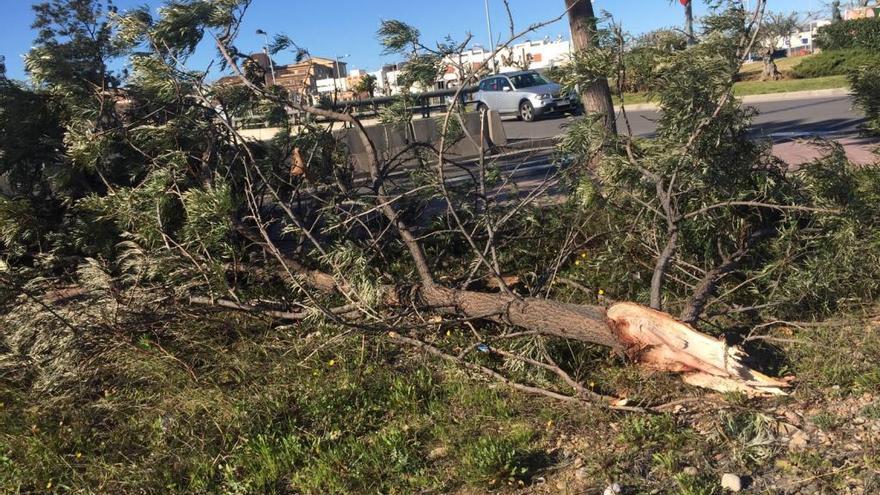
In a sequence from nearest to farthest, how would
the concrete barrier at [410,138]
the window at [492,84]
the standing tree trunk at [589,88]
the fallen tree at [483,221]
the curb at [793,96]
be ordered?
the fallen tree at [483,221]
the concrete barrier at [410,138]
the standing tree trunk at [589,88]
the curb at [793,96]
the window at [492,84]

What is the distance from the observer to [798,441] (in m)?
3.46

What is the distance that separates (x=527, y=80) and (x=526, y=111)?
4.34 feet

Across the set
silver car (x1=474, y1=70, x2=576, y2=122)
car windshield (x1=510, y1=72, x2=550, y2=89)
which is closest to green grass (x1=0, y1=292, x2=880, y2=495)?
silver car (x1=474, y1=70, x2=576, y2=122)

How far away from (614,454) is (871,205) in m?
2.67

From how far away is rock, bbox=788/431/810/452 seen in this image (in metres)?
3.40

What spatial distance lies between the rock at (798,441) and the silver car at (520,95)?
1924 centimetres

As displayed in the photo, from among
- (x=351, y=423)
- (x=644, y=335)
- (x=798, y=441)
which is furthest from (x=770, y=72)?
(x=351, y=423)

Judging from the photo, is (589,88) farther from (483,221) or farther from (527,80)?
(527,80)

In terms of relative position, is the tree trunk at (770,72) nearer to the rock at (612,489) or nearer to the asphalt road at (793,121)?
the asphalt road at (793,121)

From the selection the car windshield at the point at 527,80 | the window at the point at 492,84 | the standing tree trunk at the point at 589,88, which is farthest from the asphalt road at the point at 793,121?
the standing tree trunk at the point at 589,88

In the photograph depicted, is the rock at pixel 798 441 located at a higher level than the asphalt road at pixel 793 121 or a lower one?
lower

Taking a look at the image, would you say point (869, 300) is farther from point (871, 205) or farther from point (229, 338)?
point (229, 338)

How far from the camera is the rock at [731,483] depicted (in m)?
3.16

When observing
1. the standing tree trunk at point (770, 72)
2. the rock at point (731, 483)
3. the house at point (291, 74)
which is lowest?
the rock at point (731, 483)
